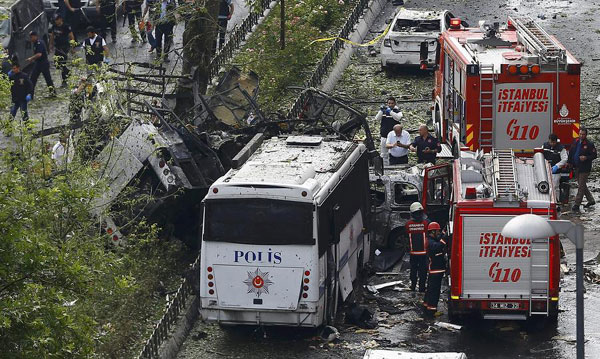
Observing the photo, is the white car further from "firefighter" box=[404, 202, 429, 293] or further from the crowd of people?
"firefighter" box=[404, 202, 429, 293]

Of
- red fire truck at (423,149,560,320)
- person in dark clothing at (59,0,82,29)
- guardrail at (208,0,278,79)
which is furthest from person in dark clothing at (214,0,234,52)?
red fire truck at (423,149,560,320)

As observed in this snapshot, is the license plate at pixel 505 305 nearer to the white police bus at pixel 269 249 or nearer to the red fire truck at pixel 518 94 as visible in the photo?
the white police bus at pixel 269 249

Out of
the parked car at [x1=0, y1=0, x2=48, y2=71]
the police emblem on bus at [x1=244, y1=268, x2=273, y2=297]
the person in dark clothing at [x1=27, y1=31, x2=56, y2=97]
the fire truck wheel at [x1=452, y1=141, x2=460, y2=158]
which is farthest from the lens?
the parked car at [x1=0, y1=0, x2=48, y2=71]

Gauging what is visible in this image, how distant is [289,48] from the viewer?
111 feet

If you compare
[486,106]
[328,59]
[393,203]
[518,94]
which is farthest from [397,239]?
[328,59]

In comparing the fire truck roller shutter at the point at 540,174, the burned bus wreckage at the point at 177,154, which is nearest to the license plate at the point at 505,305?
the fire truck roller shutter at the point at 540,174

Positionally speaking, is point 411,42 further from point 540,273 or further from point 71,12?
point 540,273

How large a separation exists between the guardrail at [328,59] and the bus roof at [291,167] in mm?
6622

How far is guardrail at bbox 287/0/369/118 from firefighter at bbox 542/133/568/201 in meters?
6.02

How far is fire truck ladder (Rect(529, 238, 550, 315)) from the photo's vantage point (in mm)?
19125

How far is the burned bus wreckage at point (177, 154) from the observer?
2178 centimetres

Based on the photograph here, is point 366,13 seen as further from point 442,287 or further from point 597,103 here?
point 442,287

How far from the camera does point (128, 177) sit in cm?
2203

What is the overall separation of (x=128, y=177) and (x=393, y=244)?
4.72m
